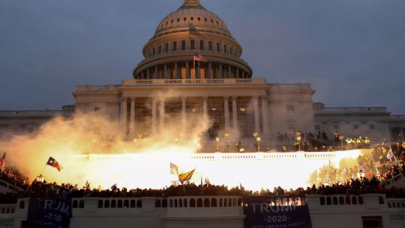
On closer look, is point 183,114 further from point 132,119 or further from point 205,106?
point 132,119

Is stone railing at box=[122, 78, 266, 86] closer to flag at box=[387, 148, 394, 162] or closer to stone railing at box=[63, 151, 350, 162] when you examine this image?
stone railing at box=[63, 151, 350, 162]

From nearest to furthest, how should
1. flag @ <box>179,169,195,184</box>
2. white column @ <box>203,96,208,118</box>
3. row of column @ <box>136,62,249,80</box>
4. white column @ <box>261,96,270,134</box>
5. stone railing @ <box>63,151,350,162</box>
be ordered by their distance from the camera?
1. flag @ <box>179,169,195,184</box>
2. stone railing @ <box>63,151,350,162</box>
3. white column @ <box>261,96,270,134</box>
4. white column @ <box>203,96,208,118</box>
5. row of column @ <box>136,62,249,80</box>

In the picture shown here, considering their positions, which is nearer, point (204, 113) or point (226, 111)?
point (204, 113)

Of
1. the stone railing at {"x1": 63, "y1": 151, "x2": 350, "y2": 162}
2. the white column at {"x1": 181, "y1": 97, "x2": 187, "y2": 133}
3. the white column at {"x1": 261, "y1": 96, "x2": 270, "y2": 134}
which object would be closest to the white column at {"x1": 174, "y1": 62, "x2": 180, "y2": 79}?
the white column at {"x1": 181, "y1": 97, "x2": 187, "y2": 133}

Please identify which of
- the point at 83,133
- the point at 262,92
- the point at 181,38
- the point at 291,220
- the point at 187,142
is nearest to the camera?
the point at 291,220

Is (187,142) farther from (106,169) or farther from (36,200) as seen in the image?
(36,200)

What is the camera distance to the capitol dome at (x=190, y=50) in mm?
79375

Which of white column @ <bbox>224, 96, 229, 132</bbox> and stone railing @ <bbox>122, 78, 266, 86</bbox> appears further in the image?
stone railing @ <bbox>122, 78, 266, 86</bbox>

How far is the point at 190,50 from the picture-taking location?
8044 centimetres

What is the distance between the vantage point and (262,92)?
198ft

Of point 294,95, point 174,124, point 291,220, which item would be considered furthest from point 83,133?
point 291,220

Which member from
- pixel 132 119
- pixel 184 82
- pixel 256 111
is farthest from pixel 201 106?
pixel 132 119

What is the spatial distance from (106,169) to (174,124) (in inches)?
944

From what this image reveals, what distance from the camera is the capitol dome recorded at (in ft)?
260
